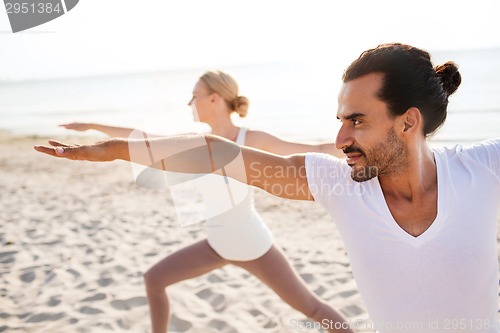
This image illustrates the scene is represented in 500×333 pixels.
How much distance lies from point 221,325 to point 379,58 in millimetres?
2718

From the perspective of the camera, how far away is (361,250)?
1652 millimetres

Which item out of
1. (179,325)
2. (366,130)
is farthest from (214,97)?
(179,325)

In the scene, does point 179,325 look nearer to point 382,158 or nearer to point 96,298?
point 96,298

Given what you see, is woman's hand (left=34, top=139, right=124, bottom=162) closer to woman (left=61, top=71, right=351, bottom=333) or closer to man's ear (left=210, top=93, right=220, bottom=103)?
woman (left=61, top=71, right=351, bottom=333)

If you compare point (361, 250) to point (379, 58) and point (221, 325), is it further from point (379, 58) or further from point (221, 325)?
point (221, 325)

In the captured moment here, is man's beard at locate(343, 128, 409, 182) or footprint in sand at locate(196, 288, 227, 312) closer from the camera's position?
man's beard at locate(343, 128, 409, 182)

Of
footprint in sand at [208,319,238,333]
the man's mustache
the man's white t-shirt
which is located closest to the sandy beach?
footprint in sand at [208,319,238,333]

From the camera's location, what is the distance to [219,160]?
1861 millimetres

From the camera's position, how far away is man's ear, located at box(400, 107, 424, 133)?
178cm

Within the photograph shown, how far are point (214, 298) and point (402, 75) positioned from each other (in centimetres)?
302

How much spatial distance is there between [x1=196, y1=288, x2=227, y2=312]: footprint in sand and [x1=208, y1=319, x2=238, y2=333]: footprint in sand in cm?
19

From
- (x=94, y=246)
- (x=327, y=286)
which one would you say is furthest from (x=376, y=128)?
(x=94, y=246)

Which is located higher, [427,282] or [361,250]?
[361,250]

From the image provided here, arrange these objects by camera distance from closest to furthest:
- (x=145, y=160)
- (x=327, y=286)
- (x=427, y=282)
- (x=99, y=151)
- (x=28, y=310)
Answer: (x=427, y=282) < (x=99, y=151) < (x=145, y=160) < (x=28, y=310) < (x=327, y=286)
